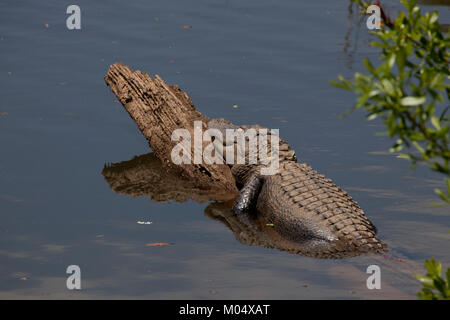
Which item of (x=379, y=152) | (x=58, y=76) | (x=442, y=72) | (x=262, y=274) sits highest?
(x=58, y=76)

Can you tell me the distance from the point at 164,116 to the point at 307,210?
110 inches

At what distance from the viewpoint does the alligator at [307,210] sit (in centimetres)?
724

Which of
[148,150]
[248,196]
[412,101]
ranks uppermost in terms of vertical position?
[148,150]

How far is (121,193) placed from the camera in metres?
8.97

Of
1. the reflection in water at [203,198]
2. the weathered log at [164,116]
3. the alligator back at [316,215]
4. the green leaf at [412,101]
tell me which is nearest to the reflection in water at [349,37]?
the weathered log at [164,116]

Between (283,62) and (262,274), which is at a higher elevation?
(283,62)

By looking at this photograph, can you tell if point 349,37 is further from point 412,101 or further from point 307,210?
point 412,101

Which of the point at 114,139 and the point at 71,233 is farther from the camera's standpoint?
the point at 114,139

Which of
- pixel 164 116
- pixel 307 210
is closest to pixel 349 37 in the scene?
pixel 164 116

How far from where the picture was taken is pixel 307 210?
7582mm

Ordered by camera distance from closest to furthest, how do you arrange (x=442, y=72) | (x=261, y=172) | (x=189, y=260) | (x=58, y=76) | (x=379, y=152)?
(x=442, y=72)
(x=189, y=260)
(x=261, y=172)
(x=379, y=152)
(x=58, y=76)
